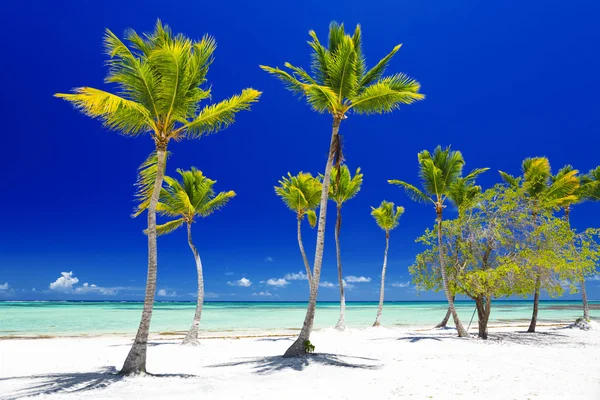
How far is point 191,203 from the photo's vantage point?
1953 cm

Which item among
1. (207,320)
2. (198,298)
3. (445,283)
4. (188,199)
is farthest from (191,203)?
(207,320)

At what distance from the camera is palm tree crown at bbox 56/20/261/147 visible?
9812 millimetres

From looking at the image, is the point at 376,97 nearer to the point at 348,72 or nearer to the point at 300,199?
the point at 348,72

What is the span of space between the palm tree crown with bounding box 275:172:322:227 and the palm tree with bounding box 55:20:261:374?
37.5 ft

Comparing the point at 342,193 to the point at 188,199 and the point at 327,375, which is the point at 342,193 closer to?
the point at 188,199

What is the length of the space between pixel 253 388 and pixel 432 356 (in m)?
7.28

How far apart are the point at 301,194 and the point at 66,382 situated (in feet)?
47.8

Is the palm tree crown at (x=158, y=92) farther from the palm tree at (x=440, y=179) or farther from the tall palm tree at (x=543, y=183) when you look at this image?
the tall palm tree at (x=543, y=183)

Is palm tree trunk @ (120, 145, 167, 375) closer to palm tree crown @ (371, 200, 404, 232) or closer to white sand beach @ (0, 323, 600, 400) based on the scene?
white sand beach @ (0, 323, 600, 400)

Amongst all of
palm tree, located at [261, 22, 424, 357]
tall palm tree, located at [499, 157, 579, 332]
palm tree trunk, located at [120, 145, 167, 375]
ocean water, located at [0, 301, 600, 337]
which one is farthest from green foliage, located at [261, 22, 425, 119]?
ocean water, located at [0, 301, 600, 337]

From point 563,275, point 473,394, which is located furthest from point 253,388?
point 563,275

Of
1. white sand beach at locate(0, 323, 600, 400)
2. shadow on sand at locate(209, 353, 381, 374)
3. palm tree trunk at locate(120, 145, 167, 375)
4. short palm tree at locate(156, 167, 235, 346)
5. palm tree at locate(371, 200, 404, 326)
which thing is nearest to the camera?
white sand beach at locate(0, 323, 600, 400)

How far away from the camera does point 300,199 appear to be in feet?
74.8

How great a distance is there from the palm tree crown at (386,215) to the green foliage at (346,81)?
16602 mm
